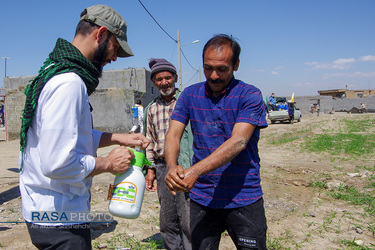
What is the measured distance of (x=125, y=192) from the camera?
1.77 m

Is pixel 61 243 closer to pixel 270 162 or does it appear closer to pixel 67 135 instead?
pixel 67 135

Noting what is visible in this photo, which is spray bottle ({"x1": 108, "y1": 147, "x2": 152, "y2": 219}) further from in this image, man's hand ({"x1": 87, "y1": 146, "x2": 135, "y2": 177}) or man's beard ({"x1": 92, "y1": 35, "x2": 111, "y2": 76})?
man's beard ({"x1": 92, "y1": 35, "x2": 111, "y2": 76})

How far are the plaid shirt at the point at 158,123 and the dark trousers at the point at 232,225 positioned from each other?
45.7 inches

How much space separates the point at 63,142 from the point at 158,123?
6.39 feet

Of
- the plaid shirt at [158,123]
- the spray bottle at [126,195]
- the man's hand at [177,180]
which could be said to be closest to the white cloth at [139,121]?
the plaid shirt at [158,123]

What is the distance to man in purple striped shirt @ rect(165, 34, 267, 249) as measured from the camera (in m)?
1.87

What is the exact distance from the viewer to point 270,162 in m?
8.17

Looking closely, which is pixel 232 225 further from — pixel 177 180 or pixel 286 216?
pixel 286 216

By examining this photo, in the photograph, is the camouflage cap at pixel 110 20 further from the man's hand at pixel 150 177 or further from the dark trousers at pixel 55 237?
the man's hand at pixel 150 177

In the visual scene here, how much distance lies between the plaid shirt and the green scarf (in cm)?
162

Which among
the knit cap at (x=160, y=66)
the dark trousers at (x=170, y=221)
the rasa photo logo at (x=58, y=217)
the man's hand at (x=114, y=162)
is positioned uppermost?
the knit cap at (x=160, y=66)

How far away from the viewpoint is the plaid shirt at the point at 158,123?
10.3ft

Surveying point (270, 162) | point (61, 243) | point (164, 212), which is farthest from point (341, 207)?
point (61, 243)

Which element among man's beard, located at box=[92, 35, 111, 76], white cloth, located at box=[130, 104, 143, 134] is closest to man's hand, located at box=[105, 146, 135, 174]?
man's beard, located at box=[92, 35, 111, 76]
